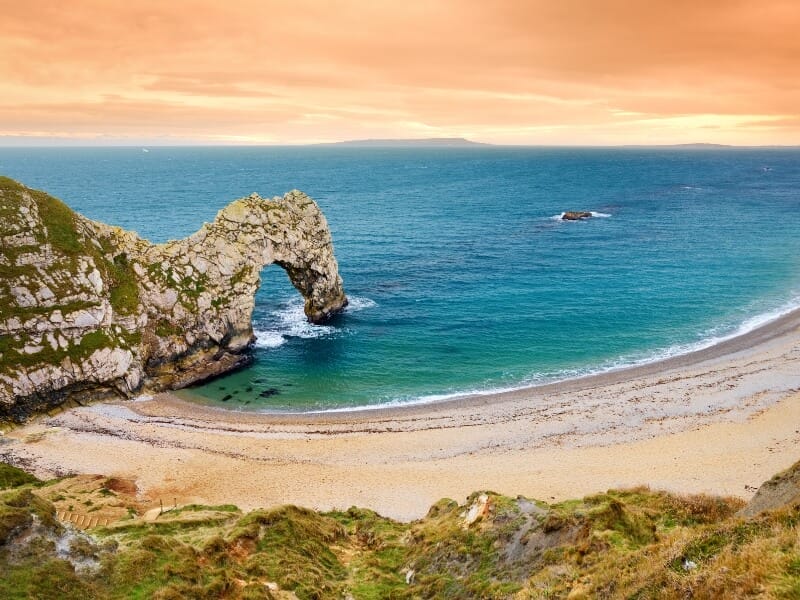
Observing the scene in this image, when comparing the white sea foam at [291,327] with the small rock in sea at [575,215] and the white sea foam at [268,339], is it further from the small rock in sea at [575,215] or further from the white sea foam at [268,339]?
the small rock in sea at [575,215]

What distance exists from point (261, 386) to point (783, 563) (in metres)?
43.5

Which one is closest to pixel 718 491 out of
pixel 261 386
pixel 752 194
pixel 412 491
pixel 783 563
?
pixel 412 491

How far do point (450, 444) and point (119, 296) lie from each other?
104 ft

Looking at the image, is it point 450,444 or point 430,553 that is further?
point 450,444

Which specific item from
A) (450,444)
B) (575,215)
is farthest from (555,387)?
(575,215)

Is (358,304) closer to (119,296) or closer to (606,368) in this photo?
(119,296)

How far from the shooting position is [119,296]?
157 feet

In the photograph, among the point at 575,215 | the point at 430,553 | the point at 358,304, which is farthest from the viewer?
the point at 575,215

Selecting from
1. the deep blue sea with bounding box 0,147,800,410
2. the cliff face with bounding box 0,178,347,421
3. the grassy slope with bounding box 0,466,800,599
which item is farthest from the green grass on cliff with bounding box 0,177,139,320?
the grassy slope with bounding box 0,466,800,599

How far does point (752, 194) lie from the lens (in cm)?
16362

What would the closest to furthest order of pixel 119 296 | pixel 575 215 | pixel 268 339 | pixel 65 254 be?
pixel 65 254 → pixel 119 296 → pixel 268 339 → pixel 575 215

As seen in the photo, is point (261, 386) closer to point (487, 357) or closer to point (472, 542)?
point (487, 357)

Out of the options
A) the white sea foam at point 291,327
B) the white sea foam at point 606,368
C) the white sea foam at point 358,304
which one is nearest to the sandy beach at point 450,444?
the white sea foam at point 606,368

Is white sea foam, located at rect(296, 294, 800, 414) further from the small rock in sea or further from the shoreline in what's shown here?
the small rock in sea
